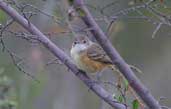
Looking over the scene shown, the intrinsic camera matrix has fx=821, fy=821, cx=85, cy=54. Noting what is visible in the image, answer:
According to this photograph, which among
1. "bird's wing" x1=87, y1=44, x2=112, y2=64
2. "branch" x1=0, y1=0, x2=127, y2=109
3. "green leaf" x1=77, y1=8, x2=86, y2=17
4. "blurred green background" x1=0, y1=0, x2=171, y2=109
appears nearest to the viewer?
"green leaf" x1=77, y1=8, x2=86, y2=17

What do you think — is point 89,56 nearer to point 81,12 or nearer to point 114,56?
point 114,56

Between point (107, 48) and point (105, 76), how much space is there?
4.83 m

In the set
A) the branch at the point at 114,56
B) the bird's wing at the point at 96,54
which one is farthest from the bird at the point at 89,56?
the branch at the point at 114,56

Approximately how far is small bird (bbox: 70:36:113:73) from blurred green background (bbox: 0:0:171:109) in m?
0.17

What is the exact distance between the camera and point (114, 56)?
3725 millimetres

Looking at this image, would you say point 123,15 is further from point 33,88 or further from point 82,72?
point 33,88

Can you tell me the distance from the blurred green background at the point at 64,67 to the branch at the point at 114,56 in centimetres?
18

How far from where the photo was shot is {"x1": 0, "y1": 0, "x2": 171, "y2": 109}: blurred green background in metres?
6.06

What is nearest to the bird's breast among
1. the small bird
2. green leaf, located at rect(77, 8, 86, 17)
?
the small bird

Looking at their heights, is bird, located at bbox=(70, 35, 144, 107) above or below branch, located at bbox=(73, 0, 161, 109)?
below

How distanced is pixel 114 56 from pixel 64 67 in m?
3.45

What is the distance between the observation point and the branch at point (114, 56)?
11.6 ft

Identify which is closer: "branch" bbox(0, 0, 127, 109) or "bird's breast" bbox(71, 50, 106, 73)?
"branch" bbox(0, 0, 127, 109)

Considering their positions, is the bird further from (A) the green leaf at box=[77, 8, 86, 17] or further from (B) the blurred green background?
(A) the green leaf at box=[77, 8, 86, 17]
